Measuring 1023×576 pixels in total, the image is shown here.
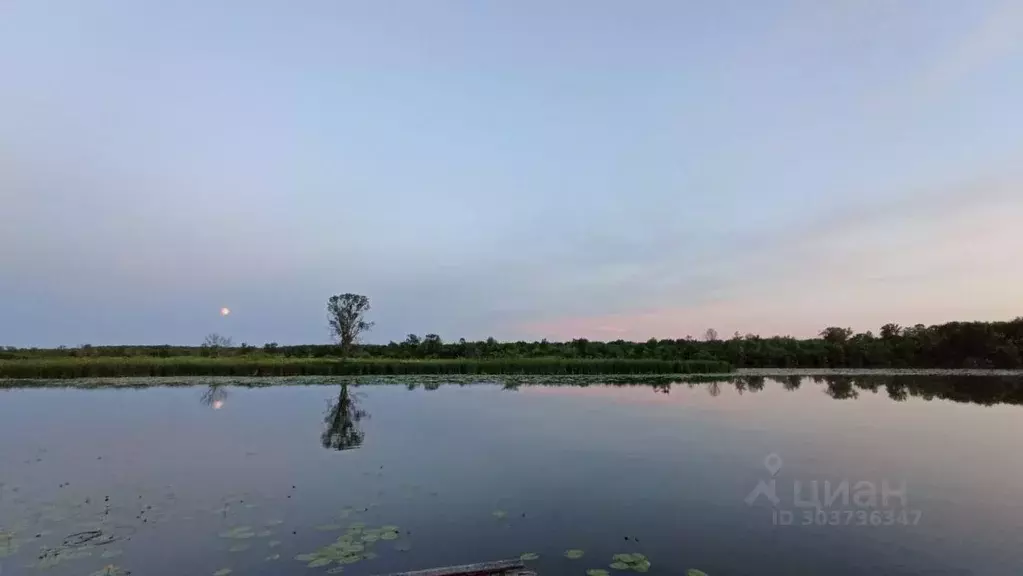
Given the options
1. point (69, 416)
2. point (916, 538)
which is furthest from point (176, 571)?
point (69, 416)

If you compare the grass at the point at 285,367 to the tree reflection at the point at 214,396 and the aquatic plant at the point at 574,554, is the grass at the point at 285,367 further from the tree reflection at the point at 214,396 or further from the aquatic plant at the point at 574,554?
the aquatic plant at the point at 574,554

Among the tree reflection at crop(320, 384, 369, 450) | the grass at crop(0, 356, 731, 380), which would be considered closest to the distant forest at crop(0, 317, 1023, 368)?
the grass at crop(0, 356, 731, 380)

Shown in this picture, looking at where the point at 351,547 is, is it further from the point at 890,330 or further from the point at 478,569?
the point at 890,330

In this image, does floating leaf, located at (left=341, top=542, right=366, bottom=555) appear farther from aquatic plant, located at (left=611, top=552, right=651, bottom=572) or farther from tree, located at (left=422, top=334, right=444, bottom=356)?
tree, located at (left=422, top=334, right=444, bottom=356)

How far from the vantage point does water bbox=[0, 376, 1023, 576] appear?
646 cm

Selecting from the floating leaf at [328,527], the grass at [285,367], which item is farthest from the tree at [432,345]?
the floating leaf at [328,527]

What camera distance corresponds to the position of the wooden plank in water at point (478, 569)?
537 cm

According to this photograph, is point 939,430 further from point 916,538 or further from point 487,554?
point 487,554

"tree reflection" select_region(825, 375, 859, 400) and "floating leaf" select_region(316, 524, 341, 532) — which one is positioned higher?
"floating leaf" select_region(316, 524, 341, 532)

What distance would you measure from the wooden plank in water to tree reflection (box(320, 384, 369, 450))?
819cm

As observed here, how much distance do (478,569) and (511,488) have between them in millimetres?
3973

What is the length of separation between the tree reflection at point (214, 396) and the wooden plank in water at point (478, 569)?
18.4m

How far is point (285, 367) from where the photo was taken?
3684cm

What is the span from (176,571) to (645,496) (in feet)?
22.7
